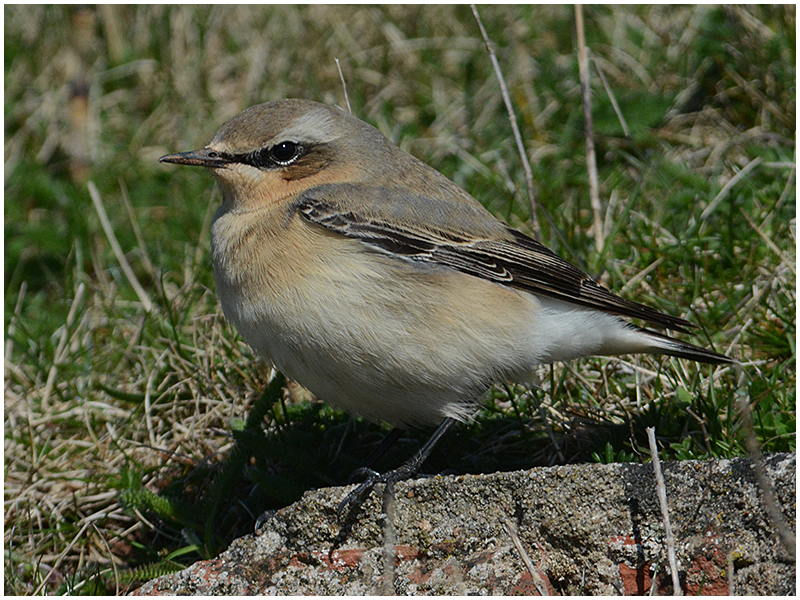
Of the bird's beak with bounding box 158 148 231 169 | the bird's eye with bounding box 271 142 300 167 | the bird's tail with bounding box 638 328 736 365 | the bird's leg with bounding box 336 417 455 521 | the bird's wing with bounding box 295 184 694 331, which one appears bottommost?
the bird's leg with bounding box 336 417 455 521

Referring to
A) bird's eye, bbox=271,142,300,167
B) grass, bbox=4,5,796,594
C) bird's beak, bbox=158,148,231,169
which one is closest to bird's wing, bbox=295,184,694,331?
bird's eye, bbox=271,142,300,167

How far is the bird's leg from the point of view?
426 centimetres

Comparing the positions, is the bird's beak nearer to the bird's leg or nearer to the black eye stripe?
the black eye stripe

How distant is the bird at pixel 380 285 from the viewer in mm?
4402

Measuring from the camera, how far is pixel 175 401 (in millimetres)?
5812

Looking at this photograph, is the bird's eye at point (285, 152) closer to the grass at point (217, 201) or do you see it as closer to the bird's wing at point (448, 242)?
the bird's wing at point (448, 242)

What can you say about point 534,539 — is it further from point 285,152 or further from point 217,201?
point 217,201

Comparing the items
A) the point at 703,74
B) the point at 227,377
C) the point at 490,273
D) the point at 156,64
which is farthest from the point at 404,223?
the point at 156,64

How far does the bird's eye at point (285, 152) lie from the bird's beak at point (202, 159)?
27cm

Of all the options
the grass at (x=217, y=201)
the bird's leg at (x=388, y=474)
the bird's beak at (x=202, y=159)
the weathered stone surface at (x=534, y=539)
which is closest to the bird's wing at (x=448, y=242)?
the bird's beak at (x=202, y=159)

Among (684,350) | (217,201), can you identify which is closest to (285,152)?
(684,350)

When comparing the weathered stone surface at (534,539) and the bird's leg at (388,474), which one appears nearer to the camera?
the weathered stone surface at (534,539)

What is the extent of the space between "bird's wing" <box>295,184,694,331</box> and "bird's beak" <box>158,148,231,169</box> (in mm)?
523

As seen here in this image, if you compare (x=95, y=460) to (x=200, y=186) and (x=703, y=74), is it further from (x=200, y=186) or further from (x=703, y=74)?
(x=703, y=74)
